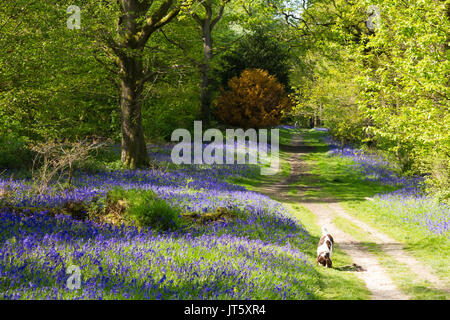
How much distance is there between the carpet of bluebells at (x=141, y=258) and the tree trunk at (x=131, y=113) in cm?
711

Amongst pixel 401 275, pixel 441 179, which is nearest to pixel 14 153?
pixel 401 275

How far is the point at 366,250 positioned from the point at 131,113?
11619mm

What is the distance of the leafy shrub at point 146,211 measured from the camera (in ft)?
28.5

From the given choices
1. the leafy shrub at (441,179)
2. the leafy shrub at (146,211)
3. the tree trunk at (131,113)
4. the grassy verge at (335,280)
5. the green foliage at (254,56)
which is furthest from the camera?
the green foliage at (254,56)

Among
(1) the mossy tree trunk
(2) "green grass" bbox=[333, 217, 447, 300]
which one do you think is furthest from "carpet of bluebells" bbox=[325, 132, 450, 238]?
(1) the mossy tree trunk

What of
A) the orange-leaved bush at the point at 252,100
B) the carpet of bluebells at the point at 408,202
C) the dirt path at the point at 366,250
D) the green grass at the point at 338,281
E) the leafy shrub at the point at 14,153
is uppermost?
the orange-leaved bush at the point at 252,100

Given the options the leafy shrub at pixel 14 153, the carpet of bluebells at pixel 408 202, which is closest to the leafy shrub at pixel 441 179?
the carpet of bluebells at pixel 408 202

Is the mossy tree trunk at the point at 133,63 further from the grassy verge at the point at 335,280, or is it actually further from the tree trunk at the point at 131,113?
the grassy verge at the point at 335,280

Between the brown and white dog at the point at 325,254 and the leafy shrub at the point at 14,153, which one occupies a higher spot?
the leafy shrub at the point at 14,153

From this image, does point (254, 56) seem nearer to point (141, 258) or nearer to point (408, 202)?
point (408, 202)

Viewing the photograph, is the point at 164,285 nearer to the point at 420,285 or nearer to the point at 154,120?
Answer: the point at 420,285

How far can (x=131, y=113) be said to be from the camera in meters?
17.8

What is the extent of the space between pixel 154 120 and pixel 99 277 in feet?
69.2
